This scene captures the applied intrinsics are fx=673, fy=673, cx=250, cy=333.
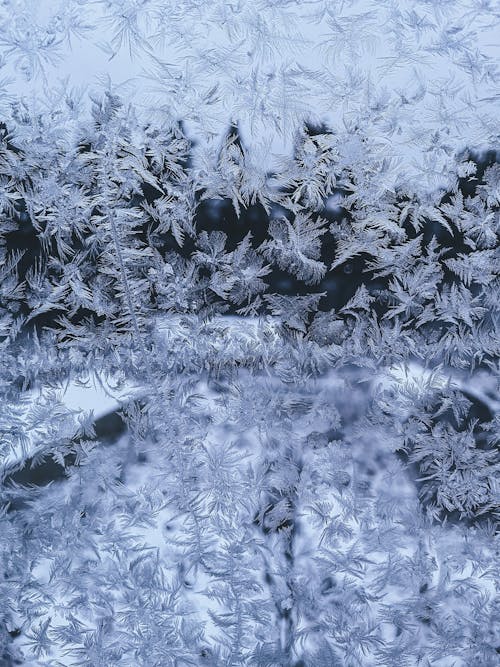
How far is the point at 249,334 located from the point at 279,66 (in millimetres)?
329

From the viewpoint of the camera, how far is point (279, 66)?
798 mm

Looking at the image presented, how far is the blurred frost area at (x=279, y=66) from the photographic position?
0.78m

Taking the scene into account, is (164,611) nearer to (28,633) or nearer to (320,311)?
(28,633)

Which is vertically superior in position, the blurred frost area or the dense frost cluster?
the blurred frost area

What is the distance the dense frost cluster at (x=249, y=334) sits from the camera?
80cm

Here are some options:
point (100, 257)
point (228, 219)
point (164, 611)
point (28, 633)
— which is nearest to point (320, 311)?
point (228, 219)

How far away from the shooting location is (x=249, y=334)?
876 millimetres

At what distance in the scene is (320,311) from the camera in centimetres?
87

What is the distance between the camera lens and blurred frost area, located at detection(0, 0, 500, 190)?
2.57ft

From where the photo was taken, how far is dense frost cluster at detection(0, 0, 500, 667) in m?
0.80

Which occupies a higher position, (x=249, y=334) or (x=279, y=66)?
(x=279, y=66)

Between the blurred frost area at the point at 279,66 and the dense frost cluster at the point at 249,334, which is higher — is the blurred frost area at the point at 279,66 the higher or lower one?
the higher one

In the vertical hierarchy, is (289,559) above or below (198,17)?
below

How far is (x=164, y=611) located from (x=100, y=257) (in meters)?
0.51
